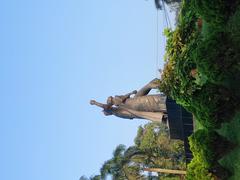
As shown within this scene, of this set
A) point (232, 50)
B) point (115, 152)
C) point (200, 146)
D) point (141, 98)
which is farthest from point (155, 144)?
point (232, 50)

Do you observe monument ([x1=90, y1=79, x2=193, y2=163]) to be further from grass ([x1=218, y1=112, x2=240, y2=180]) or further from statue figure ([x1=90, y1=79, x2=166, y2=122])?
grass ([x1=218, y1=112, x2=240, y2=180])

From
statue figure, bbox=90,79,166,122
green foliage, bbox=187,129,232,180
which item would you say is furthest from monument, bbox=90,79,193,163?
green foliage, bbox=187,129,232,180

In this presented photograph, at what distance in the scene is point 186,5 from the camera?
13461 millimetres

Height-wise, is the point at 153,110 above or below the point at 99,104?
below

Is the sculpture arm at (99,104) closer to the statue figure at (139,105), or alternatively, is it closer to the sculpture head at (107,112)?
the statue figure at (139,105)

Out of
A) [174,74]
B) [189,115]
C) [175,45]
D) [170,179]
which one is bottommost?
[170,179]

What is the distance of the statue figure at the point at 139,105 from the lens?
57.1ft

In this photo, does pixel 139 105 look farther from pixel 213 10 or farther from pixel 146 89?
pixel 213 10

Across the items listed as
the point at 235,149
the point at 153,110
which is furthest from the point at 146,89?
the point at 235,149

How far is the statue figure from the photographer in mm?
17391

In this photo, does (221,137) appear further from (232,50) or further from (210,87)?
(232,50)

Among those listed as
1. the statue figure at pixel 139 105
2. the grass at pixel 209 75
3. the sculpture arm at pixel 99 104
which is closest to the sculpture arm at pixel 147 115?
the statue figure at pixel 139 105

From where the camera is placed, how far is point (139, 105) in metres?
18.0

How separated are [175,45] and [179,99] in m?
1.99
